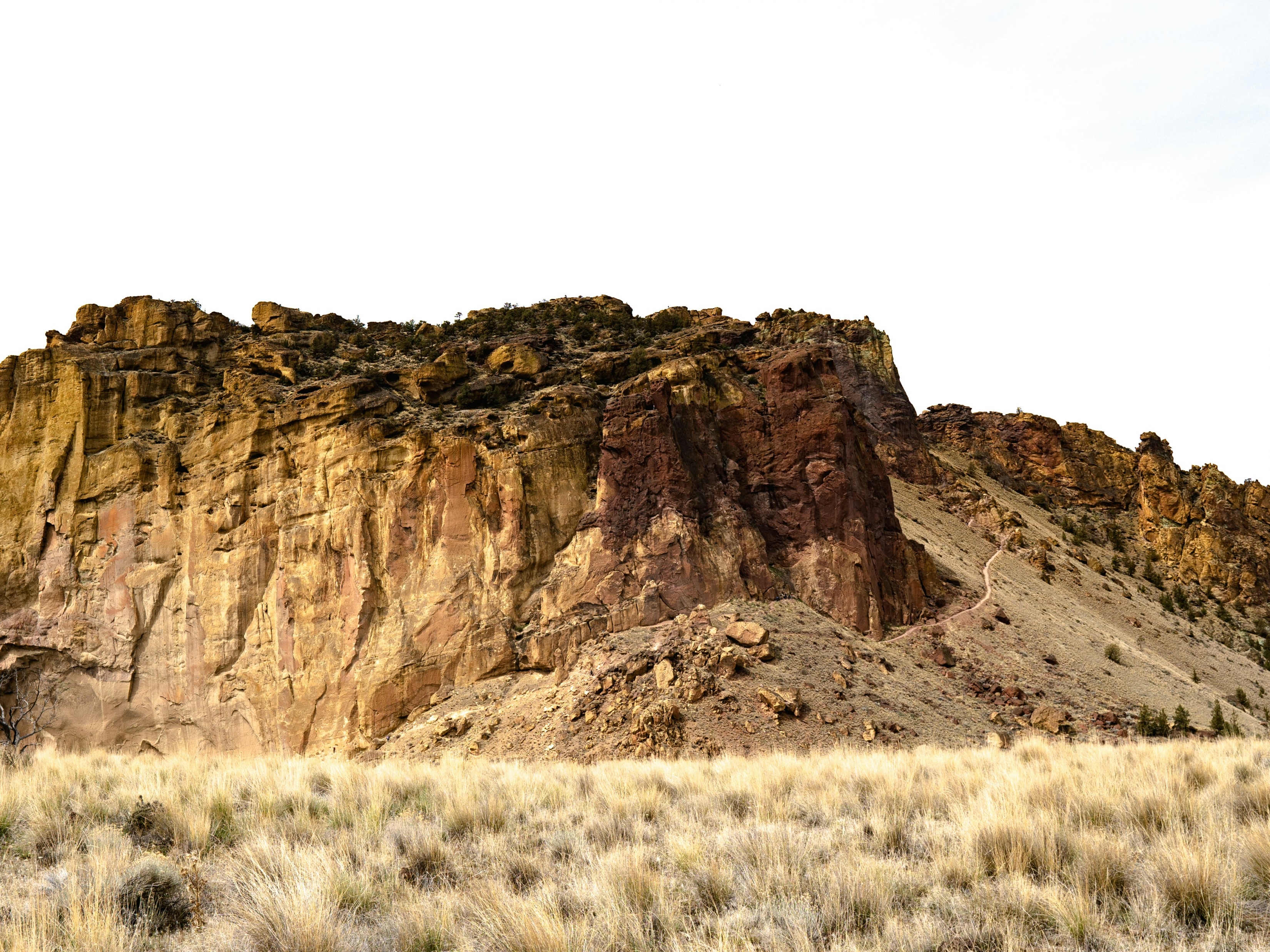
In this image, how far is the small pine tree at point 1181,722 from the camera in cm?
2331

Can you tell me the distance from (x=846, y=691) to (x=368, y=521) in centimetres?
1541

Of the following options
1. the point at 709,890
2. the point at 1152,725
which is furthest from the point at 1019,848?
the point at 1152,725

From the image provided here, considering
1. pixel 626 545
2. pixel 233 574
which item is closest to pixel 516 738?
pixel 626 545

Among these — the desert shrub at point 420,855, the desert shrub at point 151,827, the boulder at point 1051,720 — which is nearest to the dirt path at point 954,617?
the boulder at point 1051,720

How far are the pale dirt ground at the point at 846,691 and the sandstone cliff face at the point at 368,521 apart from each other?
1024 millimetres

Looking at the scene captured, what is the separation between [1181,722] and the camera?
2389 centimetres

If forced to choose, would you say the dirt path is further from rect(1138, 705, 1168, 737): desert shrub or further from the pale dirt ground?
rect(1138, 705, 1168, 737): desert shrub

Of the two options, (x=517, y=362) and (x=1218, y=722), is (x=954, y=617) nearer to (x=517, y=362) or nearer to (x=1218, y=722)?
(x=1218, y=722)

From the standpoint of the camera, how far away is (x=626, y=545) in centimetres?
2547

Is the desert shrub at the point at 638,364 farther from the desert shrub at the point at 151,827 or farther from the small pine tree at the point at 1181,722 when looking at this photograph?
the desert shrub at the point at 151,827

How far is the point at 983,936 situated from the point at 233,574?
85.8 ft

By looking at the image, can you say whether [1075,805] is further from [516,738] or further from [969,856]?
[516,738]

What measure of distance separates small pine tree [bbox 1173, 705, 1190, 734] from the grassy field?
48.3ft

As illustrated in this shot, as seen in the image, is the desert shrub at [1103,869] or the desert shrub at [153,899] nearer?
the desert shrub at [153,899]
